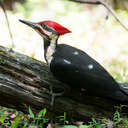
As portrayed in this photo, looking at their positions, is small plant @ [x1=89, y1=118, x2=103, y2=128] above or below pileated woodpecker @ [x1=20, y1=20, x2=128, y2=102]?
Result: below

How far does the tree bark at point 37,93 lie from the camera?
3996 mm

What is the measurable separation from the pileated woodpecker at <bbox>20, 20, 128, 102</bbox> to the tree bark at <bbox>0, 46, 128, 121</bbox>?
25cm

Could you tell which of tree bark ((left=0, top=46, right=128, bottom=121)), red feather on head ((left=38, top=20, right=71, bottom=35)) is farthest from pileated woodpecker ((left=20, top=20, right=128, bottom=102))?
tree bark ((left=0, top=46, right=128, bottom=121))

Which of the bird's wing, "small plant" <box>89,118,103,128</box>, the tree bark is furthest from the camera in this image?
the tree bark

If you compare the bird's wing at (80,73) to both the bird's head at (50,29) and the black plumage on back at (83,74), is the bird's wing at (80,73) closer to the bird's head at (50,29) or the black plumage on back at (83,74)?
the black plumage on back at (83,74)

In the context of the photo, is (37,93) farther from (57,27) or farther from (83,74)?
(57,27)

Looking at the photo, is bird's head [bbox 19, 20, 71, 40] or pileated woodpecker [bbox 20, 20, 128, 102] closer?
pileated woodpecker [bbox 20, 20, 128, 102]

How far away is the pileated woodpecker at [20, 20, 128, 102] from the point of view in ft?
12.4

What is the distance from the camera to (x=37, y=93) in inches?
159

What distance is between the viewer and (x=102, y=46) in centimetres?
903

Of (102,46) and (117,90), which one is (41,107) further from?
(102,46)

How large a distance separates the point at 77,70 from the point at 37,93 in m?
0.62

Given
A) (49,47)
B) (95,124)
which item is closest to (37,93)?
(49,47)

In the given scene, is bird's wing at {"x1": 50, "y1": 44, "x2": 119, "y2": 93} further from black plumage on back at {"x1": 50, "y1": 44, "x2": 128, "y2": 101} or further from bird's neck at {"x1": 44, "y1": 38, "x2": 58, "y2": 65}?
bird's neck at {"x1": 44, "y1": 38, "x2": 58, "y2": 65}
